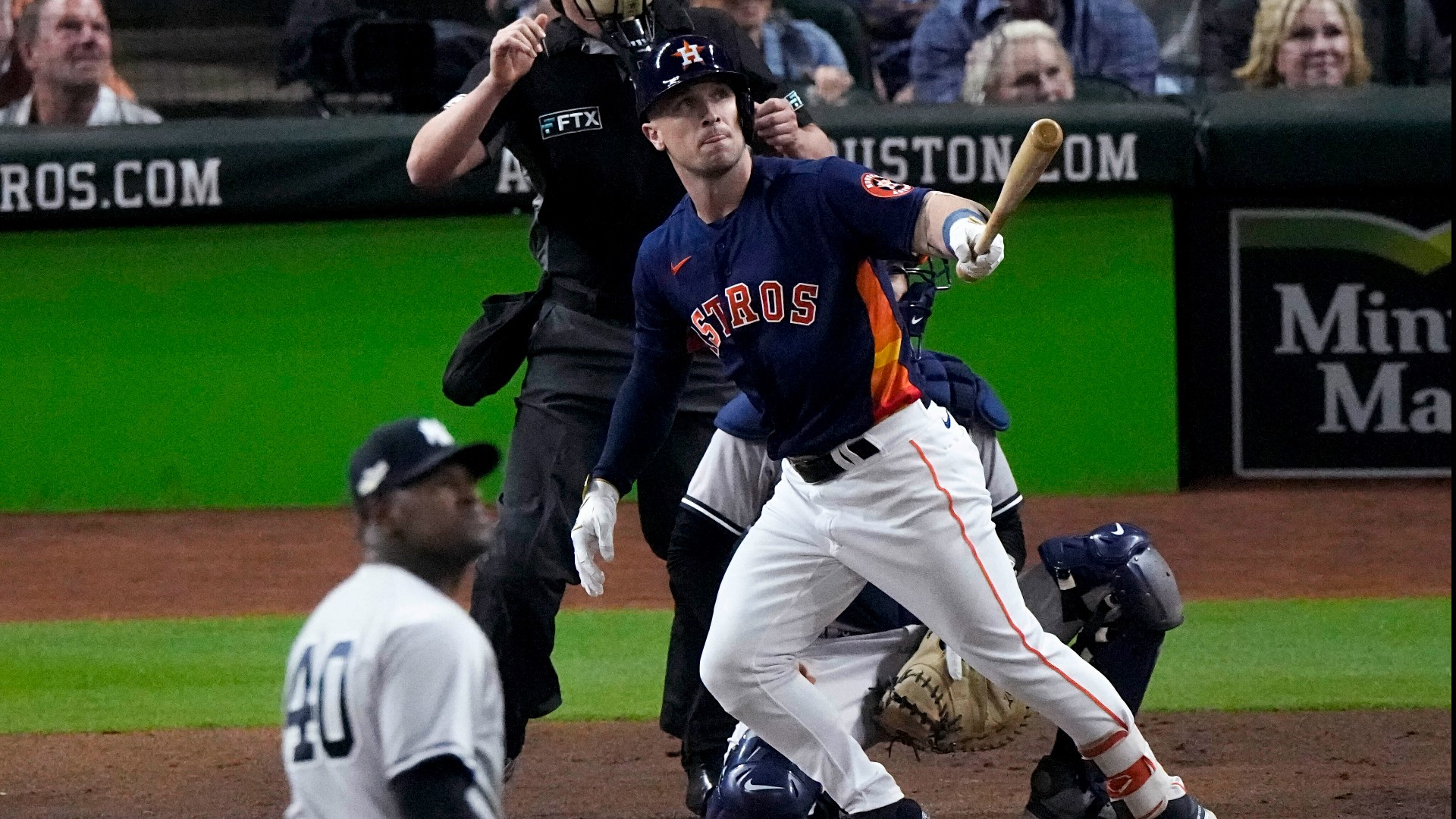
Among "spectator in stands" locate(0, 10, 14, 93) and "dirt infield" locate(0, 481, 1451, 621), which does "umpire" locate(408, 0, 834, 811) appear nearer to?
"dirt infield" locate(0, 481, 1451, 621)

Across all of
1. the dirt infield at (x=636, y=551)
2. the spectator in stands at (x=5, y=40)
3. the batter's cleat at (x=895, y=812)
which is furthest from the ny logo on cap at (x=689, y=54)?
the spectator in stands at (x=5, y=40)

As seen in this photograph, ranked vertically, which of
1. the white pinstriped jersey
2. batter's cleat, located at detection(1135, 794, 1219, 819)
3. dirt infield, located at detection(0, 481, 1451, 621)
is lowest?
dirt infield, located at detection(0, 481, 1451, 621)

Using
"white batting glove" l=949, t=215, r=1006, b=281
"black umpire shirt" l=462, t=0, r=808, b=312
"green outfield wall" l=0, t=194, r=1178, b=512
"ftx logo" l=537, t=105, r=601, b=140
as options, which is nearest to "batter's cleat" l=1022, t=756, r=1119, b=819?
"white batting glove" l=949, t=215, r=1006, b=281

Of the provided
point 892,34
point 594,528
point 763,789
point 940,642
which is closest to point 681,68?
point 594,528

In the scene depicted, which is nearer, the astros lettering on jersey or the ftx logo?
the astros lettering on jersey

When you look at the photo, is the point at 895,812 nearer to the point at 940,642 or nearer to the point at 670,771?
the point at 940,642
